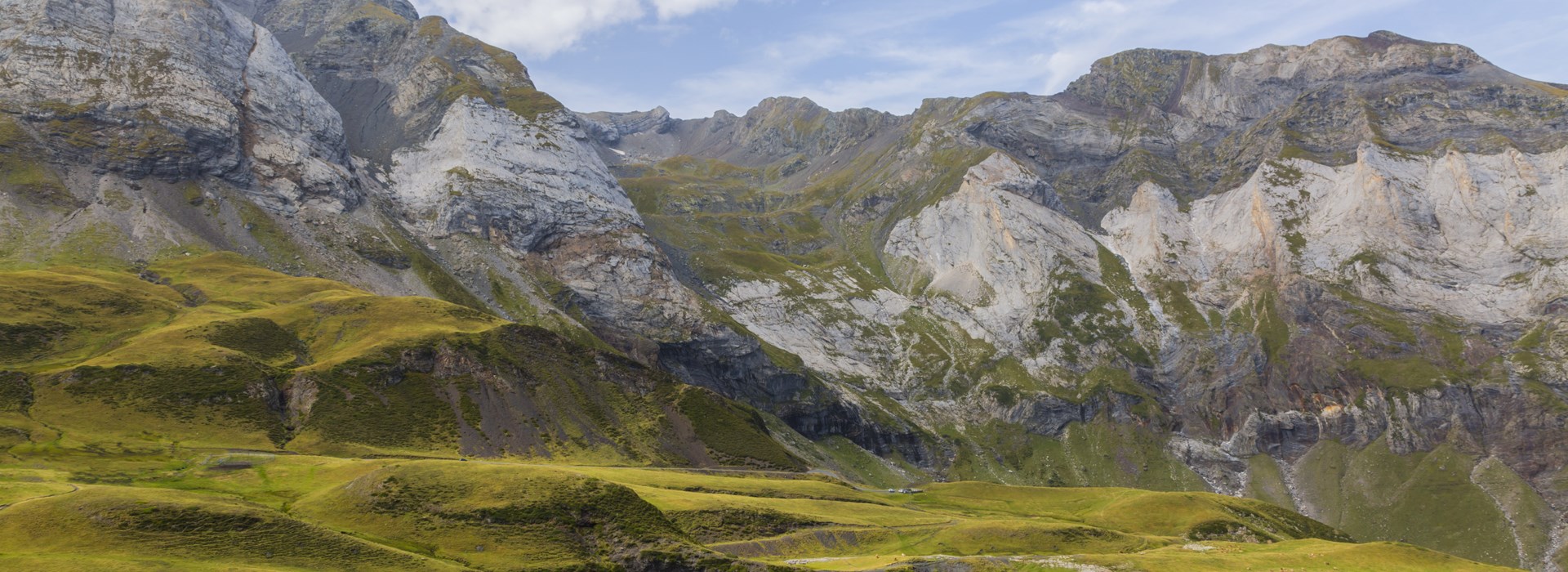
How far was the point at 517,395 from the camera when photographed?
148 m

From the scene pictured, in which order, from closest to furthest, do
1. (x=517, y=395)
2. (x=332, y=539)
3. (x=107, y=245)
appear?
(x=332, y=539) → (x=517, y=395) → (x=107, y=245)

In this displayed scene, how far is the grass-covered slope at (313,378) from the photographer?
111500 millimetres

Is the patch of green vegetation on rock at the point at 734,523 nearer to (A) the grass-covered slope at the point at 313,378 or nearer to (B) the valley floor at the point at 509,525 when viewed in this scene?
(B) the valley floor at the point at 509,525

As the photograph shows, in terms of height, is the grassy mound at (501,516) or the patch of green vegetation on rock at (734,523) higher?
the grassy mound at (501,516)

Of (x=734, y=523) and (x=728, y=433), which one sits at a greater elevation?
(x=734, y=523)

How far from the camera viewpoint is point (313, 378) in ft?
427

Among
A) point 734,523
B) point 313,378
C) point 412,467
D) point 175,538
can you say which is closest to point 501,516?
point 412,467

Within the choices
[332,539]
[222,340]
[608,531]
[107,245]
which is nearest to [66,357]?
[222,340]

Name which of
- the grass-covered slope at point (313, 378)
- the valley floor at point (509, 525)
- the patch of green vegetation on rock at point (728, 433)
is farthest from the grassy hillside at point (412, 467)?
the patch of green vegetation on rock at point (728, 433)

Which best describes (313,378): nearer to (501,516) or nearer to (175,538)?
(501,516)

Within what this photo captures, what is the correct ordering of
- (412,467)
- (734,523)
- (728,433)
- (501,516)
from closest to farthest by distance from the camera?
(501,516) → (412,467) → (734,523) → (728,433)

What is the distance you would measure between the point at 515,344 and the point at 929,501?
79.5 metres

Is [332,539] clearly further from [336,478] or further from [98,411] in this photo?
[98,411]

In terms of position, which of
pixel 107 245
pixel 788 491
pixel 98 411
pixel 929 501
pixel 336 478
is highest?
pixel 107 245
